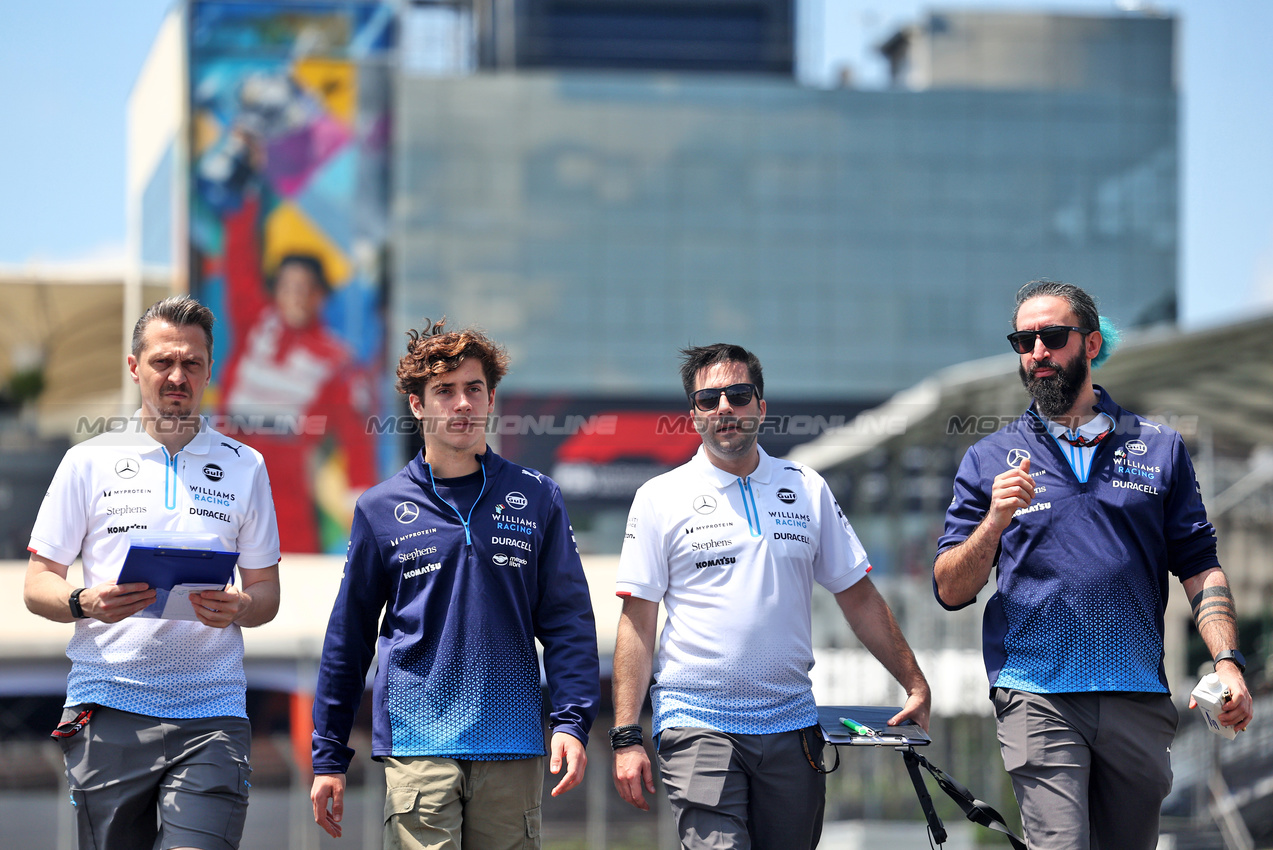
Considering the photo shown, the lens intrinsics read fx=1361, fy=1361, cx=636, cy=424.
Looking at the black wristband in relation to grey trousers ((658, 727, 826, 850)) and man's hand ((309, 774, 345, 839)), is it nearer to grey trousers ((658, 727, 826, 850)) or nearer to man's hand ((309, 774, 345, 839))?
grey trousers ((658, 727, 826, 850))

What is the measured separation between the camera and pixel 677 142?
54.5 meters

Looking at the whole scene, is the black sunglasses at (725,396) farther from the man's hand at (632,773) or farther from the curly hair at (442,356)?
the man's hand at (632,773)

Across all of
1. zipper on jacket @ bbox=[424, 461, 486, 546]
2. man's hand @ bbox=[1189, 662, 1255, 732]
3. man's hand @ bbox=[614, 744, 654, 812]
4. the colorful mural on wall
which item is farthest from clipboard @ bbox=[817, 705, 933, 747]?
the colorful mural on wall

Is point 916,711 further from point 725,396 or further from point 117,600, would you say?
point 117,600

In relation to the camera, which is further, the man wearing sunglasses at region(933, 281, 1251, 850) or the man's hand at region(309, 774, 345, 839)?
the man wearing sunglasses at region(933, 281, 1251, 850)

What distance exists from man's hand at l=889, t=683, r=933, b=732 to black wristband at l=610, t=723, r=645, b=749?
78 cm

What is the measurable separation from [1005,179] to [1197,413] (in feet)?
149

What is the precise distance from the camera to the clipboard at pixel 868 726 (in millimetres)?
3922

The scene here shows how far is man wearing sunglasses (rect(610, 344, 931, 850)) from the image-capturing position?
4.03 m

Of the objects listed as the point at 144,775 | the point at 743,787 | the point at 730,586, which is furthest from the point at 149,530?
the point at 743,787

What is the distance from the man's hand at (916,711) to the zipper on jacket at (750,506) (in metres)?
0.69

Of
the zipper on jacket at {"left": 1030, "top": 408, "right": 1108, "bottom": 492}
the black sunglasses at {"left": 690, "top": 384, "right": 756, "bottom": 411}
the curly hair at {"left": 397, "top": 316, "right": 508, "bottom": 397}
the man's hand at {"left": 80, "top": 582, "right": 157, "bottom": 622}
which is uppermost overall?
the curly hair at {"left": 397, "top": 316, "right": 508, "bottom": 397}

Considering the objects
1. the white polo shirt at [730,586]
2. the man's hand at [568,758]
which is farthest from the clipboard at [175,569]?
the white polo shirt at [730,586]

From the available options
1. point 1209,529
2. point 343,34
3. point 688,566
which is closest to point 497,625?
point 688,566
